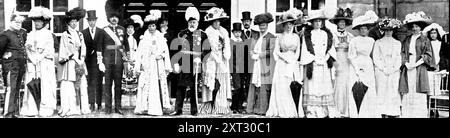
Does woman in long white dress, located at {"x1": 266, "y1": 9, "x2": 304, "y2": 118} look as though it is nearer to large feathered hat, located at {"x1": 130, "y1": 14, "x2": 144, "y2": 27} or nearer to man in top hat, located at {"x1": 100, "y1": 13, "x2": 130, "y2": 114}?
large feathered hat, located at {"x1": 130, "y1": 14, "x2": 144, "y2": 27}

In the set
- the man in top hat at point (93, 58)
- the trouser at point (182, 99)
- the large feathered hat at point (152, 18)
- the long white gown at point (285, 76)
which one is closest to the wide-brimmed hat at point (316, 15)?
the long white gown at point (285, 76)

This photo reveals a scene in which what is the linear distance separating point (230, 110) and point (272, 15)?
1.11 m

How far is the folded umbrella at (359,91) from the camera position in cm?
887

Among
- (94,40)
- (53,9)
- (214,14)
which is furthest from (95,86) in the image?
(214,14)

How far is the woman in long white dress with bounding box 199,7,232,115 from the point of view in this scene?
8.79 meters

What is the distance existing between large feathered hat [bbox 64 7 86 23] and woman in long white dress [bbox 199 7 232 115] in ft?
4.29

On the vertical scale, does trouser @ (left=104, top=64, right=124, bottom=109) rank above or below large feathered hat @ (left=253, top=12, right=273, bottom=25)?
below

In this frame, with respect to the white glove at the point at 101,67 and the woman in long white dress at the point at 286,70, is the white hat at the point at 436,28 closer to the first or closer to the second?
the woman in long white dress at the point at 286,70

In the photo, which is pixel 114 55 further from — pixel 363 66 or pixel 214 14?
pixel 363 66

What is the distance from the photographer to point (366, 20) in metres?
8.78

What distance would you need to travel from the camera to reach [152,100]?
29.1 ft

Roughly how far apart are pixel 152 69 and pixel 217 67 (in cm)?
69

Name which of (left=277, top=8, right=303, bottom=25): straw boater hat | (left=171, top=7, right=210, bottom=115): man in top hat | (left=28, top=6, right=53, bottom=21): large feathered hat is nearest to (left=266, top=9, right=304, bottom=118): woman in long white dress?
(left=277, top=8, right=303, bottom=25): straw boater hat
